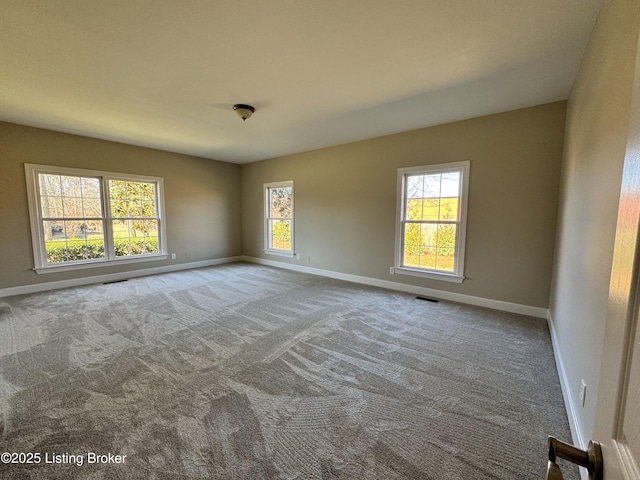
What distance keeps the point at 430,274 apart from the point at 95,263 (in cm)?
595

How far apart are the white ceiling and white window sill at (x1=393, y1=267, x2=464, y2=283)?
90.1 inches

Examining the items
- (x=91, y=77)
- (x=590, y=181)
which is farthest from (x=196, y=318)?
(x=590, y=181)

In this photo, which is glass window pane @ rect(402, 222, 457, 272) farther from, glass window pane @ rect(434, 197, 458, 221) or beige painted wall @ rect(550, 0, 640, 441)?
beige painted wall @ rect(550, 0, 640, 441)

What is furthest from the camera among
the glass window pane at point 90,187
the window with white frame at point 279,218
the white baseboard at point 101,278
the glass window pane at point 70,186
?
the window with white frame at point 279,218

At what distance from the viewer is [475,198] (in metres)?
3.84

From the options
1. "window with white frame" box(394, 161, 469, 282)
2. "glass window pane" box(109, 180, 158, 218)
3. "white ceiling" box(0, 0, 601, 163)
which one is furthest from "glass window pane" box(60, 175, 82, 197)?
"window with white frame" box(394, 161, 469, 282)

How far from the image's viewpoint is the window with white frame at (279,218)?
6.32 meters

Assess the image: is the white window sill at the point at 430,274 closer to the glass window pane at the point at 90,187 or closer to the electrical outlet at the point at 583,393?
the electrical outlet at the point at 583,393

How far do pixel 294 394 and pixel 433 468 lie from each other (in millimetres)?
970

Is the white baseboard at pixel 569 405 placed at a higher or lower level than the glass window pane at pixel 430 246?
lower

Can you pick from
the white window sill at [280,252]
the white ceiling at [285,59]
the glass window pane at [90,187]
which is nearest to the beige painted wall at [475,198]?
the white ceiling at [285,59]

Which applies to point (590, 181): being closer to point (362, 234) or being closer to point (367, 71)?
point (367, 71)

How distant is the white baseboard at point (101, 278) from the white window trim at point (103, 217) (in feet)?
0.68

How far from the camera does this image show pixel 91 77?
267cm
